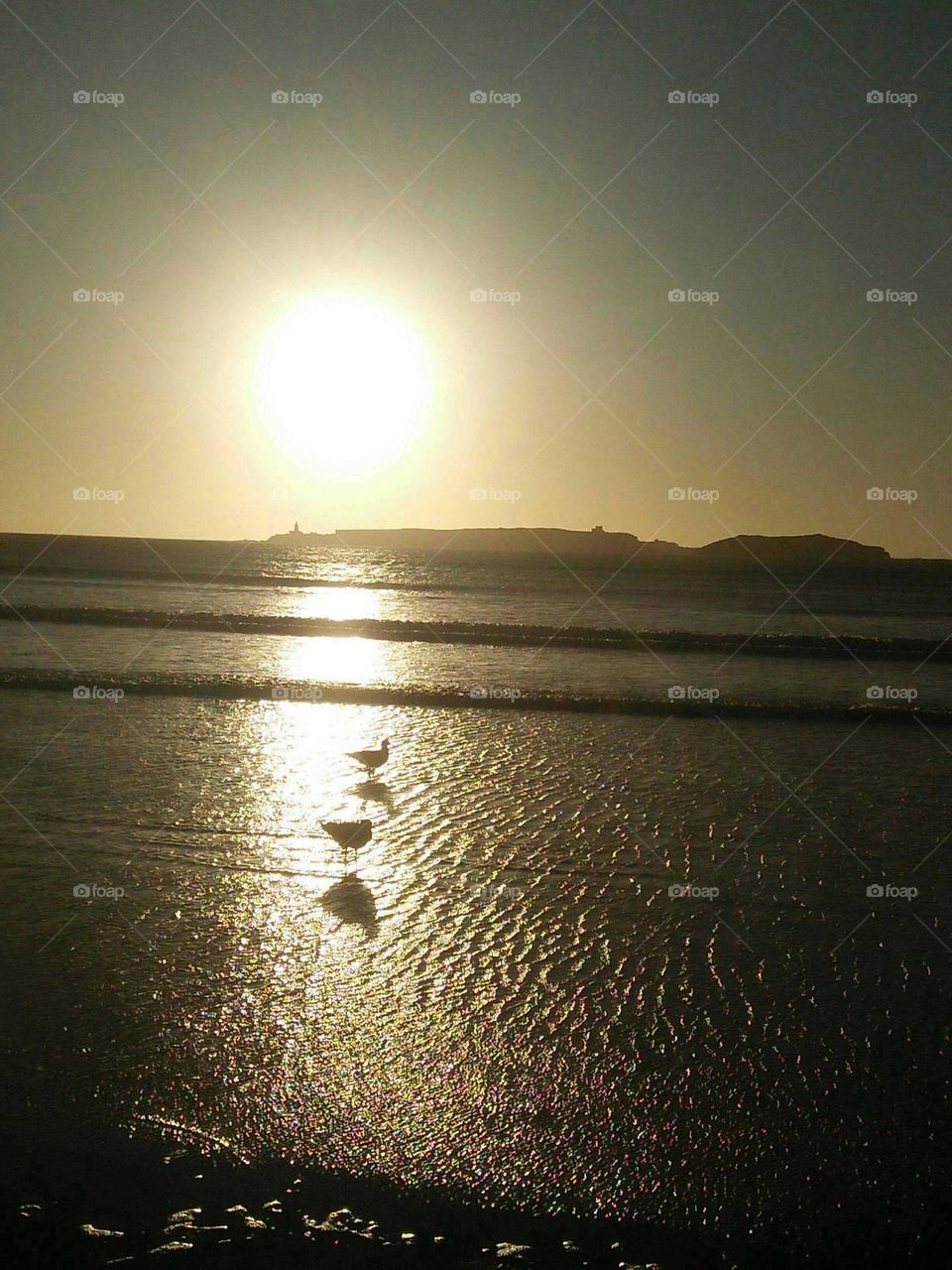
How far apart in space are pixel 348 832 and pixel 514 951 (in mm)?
1770

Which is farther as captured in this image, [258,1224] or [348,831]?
[348,831]

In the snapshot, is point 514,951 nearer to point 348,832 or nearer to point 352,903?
point 352,903

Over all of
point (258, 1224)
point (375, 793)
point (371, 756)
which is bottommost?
point (258, 1224)

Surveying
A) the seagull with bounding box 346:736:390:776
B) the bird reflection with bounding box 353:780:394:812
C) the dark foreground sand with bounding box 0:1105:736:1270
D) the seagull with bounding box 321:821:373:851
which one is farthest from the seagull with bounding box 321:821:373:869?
the dark foreground sand with bounding box 0:1105:736:1270

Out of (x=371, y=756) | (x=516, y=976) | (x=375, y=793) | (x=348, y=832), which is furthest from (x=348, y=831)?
(x=371, y=756)

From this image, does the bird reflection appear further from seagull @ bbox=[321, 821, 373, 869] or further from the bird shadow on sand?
the bird shadow on sand

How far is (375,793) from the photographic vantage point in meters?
10.0

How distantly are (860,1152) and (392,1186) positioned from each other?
1.98 m

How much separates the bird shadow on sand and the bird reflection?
216 centimetres

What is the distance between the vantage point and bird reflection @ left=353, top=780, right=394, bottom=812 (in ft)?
31.8

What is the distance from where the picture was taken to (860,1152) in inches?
168

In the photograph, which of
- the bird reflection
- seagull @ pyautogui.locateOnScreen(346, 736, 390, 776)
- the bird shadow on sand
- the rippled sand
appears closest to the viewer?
the rippled sand

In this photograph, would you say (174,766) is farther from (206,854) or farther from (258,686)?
(258,686)

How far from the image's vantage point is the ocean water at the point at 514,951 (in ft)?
13.8
